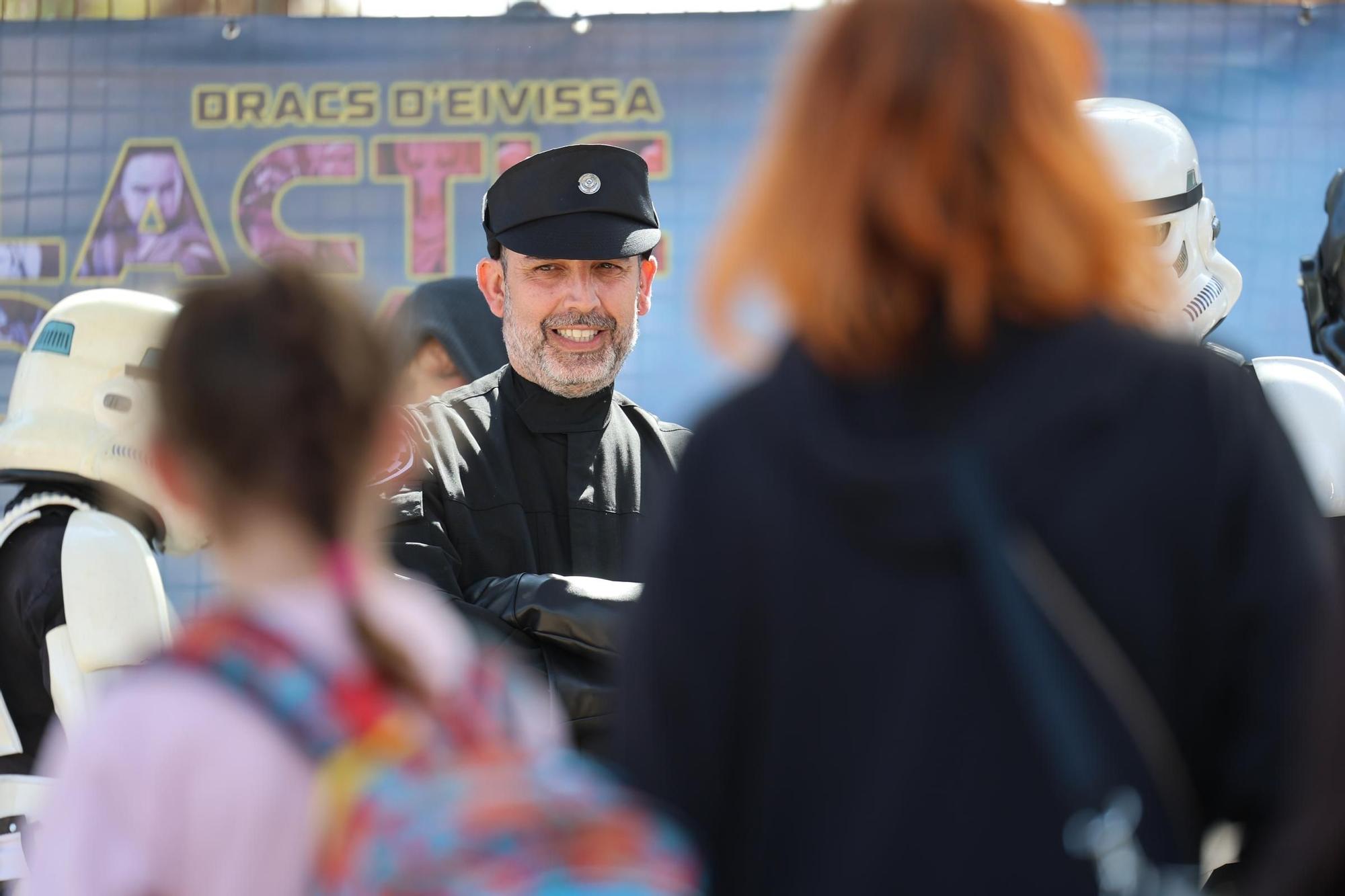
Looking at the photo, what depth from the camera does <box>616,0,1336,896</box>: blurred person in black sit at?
103 centimetres

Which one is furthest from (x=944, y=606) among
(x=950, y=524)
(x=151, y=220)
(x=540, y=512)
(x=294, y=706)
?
(x=151, y=220)

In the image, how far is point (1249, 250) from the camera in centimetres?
424

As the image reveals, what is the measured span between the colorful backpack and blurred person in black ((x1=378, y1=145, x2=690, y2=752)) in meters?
1.50

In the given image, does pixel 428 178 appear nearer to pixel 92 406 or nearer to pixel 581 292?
pixel 581 292

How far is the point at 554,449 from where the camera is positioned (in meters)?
2.96

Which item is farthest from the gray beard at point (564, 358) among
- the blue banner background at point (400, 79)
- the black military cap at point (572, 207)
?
the blue banner background at point (400, 79)

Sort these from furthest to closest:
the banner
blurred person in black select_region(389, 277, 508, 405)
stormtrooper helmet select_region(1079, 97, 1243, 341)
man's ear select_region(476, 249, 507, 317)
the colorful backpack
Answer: the banner
blurred person in black select_region(389, 277, 508, 405)
man's ear select_region(476, 249, 507, 317)
stormtrooper helmet select_region(1079, 97, 1243, 341)
the colorful backpack

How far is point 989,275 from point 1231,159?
3.50 metres

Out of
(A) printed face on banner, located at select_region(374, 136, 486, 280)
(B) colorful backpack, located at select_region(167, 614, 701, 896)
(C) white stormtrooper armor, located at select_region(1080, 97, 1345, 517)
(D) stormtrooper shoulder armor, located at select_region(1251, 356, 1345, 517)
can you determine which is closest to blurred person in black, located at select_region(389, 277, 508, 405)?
(A) printed face on banner, located at select_region(374, 136, 486, 280)

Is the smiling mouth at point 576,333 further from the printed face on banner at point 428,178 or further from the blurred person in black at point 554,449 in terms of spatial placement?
the printed face on banner at point 428,178

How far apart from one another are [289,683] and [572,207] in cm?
213

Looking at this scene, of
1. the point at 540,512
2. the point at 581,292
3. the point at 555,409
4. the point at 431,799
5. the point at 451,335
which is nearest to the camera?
the point at 431,799

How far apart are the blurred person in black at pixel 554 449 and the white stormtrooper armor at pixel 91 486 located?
0.51m

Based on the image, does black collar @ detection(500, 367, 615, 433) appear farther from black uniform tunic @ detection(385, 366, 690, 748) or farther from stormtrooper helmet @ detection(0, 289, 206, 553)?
stormtrooper helmet @ detection(0, 289, 206, 553)
